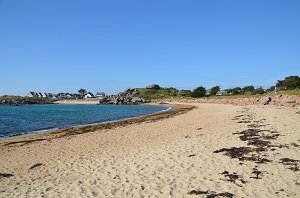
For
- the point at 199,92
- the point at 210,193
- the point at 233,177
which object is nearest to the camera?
the point at 210,193

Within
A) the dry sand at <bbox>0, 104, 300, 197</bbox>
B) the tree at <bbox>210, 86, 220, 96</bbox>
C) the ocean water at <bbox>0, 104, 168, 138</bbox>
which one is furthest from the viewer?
the tree at <bbox>210, 86, 220, 96</bbox>

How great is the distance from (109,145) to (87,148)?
1.27m

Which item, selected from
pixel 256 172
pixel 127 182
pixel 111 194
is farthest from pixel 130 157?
pixel 256 172

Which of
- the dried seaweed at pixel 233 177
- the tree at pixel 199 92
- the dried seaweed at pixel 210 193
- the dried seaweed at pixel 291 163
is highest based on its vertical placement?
the tree at pixel 199 92

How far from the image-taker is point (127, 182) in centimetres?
946

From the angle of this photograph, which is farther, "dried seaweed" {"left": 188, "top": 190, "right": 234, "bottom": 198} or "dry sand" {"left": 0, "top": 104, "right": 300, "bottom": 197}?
"dry sand" {"left": 0, "top": 104, "right": 300, "bottom": 197}

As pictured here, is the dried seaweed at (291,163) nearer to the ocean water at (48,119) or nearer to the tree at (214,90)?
the ocean water at (48,119)

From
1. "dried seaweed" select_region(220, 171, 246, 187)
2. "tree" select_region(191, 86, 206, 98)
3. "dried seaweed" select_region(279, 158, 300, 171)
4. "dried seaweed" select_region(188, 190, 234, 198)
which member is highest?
"tree" select_region(191, 86, 206, 98)

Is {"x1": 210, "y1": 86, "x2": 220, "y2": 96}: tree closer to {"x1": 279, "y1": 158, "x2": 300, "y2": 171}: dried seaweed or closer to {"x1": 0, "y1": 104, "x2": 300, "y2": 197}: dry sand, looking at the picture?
{"x1": 0, "y1": 104, "x2": 300, "y2": 197}: dry sand

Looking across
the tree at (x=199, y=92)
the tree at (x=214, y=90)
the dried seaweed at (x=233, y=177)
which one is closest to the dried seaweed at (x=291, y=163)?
the dried seaweed at (x=233, y=177)

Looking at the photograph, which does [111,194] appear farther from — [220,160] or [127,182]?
[220,160]

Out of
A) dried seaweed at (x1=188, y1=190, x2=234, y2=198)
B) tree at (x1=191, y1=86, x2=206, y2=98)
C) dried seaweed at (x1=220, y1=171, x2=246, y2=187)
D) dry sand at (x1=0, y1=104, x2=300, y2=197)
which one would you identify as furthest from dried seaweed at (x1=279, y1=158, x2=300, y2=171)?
tree at (x1=191, y1=86, x2=206, y2=98)

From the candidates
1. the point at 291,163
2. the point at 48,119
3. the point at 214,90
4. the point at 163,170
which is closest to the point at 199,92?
the point at 214,90

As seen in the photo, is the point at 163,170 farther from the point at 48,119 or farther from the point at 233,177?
the point at 48,119
